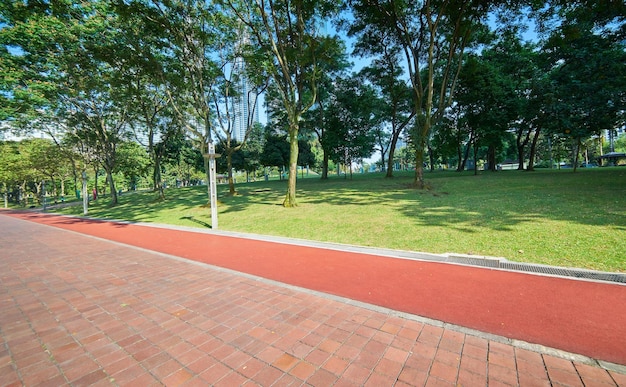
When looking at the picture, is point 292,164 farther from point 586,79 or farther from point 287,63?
point 586,79

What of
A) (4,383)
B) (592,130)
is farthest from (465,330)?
(592,130)

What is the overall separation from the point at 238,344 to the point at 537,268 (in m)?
5.29

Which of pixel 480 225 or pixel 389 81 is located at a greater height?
pixel 389 81

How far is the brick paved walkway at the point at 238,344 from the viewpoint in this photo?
236cm

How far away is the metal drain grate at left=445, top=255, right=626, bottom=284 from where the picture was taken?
4.17 m

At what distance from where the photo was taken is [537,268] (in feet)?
15.5

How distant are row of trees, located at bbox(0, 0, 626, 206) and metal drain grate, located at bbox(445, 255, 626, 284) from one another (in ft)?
31.3

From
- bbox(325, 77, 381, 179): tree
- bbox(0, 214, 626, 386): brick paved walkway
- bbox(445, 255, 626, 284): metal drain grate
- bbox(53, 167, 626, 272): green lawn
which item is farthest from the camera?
bbox(325, 77, 381, 179): tree

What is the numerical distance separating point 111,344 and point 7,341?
1.30 metres

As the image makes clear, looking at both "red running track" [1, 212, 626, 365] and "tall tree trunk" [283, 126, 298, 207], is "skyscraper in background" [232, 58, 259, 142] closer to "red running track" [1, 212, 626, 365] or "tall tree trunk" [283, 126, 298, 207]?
"tall tree trunk" [283, 126, 298, 207]

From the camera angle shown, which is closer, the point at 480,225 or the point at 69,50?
the point at 480,225

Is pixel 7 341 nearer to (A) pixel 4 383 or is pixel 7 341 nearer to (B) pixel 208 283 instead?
(A) pixel 4 383

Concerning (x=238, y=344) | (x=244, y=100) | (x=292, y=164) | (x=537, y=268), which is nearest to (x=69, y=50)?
(x=244, y=100)

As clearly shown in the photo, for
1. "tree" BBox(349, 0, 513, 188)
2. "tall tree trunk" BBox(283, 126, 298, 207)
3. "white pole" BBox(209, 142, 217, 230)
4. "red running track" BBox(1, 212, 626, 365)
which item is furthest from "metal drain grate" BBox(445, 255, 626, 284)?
"tree" BBox(349, 0, 513, 188)
